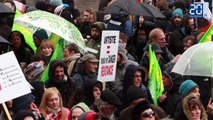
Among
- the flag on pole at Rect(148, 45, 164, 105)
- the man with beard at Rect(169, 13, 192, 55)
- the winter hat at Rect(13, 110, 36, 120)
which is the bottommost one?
the man with beard at Rect(169, 13, 192, 55)

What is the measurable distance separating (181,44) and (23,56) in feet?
11.2

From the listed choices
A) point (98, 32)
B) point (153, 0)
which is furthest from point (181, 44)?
point (153, 0)

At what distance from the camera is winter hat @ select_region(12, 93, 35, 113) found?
11.7m

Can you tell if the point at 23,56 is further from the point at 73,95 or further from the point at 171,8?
the point at 171,8

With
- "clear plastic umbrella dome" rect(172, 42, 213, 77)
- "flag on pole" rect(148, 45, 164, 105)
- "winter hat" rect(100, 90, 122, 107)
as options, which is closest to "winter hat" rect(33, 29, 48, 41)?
"flag on pole" rect(148, 45, 164, 105)

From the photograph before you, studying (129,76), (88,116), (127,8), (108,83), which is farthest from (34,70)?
(127,8)

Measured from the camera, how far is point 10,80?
11.1 m

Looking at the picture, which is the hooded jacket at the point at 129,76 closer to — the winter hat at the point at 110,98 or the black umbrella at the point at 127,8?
the winter hat at the point at 110,98

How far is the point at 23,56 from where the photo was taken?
50.6ft

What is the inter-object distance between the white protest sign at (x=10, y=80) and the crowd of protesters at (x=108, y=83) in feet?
0.92

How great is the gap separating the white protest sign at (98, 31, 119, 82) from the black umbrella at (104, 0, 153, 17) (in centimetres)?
425

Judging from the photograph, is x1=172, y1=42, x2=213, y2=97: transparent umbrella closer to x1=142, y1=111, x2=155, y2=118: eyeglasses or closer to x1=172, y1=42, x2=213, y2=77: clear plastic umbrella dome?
x1=172, y1=42, x2=213, y2=77: clear plastic umbrella dome

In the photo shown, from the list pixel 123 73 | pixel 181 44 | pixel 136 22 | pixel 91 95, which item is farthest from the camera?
pixel 136 22

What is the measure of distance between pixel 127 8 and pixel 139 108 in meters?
7.30
